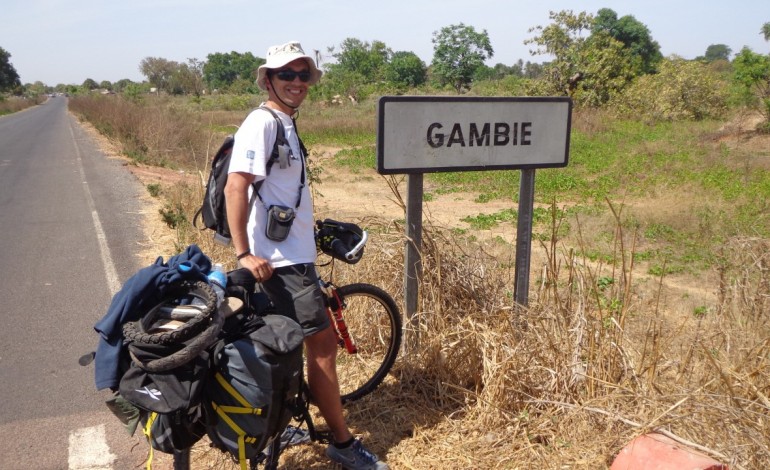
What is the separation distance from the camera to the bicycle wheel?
3.39 metres

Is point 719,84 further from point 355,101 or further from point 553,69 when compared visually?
point 355,101

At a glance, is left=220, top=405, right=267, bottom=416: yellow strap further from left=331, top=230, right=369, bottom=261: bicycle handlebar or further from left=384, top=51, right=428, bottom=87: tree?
left=384, top=51, right=428, bottom=87: tree

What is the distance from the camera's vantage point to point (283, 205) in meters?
2.69

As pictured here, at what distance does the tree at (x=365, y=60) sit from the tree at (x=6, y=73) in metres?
50.7

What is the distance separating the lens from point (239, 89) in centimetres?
6044

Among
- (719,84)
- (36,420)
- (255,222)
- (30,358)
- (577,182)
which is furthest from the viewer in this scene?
(719,84)

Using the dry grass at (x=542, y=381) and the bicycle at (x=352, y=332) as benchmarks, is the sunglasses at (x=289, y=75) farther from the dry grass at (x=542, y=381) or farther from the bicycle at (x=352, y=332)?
the dry grass at (x=542, y=381)

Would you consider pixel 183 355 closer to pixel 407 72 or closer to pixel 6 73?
pixel 407 72

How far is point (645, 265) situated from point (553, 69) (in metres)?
22.3

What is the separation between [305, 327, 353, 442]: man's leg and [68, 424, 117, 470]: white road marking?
43.8 inches

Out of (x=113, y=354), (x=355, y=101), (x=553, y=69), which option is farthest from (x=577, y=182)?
(x=355, y=101)

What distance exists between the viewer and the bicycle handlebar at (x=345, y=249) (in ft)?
10.0

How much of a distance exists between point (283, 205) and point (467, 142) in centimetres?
109

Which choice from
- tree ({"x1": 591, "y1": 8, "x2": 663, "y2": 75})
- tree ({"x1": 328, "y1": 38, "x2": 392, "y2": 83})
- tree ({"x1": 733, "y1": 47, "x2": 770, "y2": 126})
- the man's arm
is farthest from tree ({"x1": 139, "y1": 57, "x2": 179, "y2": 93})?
the man's arm
